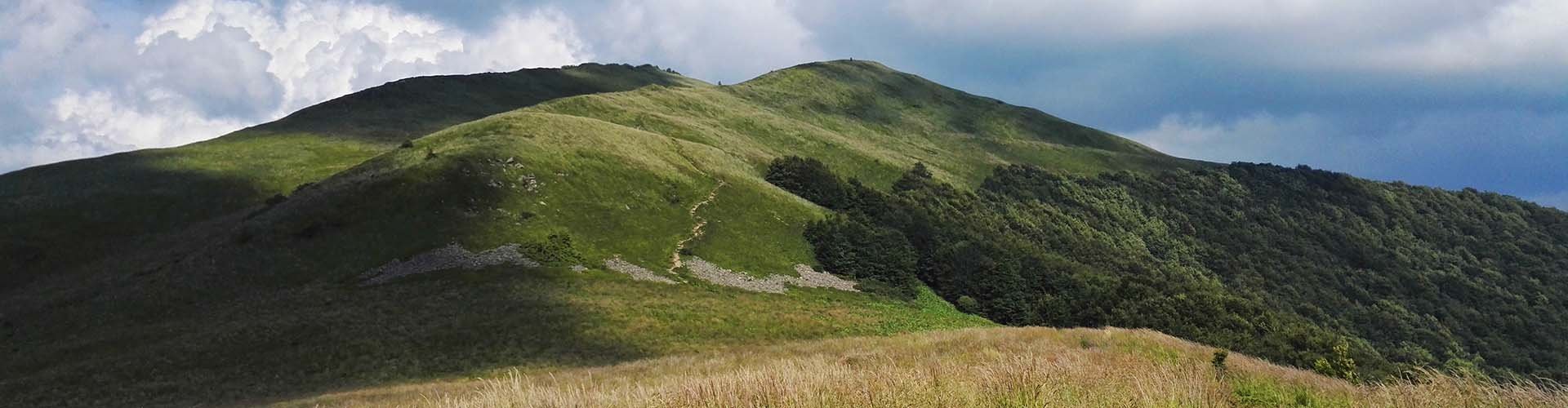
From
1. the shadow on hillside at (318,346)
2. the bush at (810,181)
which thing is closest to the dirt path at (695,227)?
the shadow on hillside at (318,346)

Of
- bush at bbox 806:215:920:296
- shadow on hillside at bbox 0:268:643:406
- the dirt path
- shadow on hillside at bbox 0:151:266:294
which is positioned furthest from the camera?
shadow on hillside at bbox 0:151:266:294

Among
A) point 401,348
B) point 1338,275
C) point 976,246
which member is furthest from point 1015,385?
point 1338,275

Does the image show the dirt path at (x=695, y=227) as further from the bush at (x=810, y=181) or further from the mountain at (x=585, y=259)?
the bush at (x=810, y=181)

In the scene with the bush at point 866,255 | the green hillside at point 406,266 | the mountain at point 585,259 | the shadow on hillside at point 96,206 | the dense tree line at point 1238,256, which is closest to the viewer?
the green hillside at point 406,266

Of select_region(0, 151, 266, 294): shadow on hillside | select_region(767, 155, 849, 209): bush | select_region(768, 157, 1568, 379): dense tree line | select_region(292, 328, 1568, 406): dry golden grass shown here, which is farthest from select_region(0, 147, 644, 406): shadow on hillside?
select_region(767, 155, 849, 209): bush

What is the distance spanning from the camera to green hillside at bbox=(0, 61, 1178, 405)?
123 ft

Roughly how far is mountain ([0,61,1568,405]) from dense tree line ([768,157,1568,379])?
0.61 metres

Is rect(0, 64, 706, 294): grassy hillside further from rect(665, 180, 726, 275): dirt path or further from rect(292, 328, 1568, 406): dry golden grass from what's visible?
rect(292, 328, 1568, 406): dry golden grass

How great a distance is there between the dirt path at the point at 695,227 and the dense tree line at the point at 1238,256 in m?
9.99

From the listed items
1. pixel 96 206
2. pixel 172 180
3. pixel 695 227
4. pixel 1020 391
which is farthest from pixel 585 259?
pixel 172 180

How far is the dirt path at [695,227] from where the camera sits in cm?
5877

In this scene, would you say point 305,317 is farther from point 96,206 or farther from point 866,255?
point 96,206

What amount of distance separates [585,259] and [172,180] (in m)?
58.4

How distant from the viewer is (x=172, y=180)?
84.5 metres
